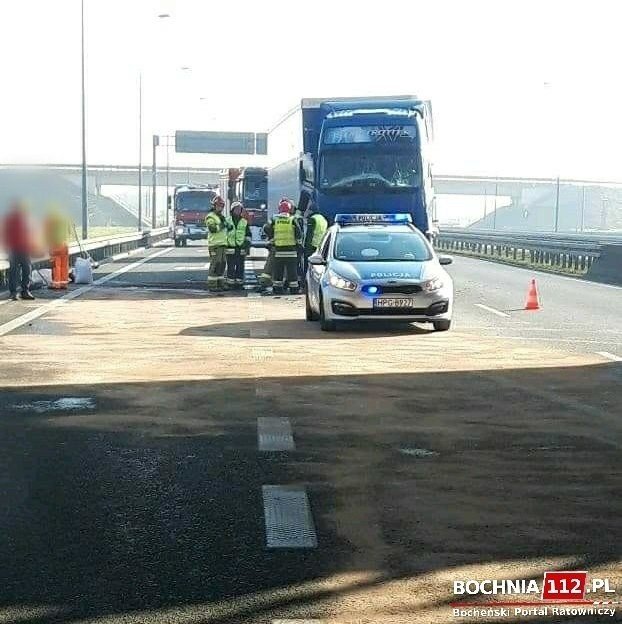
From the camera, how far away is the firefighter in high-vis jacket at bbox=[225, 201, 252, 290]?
28594 millimetres

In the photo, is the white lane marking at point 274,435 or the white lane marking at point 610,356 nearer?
the white lane marking at point 274,435

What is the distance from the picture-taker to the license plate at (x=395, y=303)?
63.7ft

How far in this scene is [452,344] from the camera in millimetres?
17797

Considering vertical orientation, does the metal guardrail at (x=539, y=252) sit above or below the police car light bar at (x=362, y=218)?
below

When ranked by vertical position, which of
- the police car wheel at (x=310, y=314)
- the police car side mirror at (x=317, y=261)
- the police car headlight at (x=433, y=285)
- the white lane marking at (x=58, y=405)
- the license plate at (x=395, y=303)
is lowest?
the police car wheel at (x=310, y=314)

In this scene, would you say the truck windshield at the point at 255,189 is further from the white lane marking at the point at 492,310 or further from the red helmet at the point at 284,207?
the white lane marking at the point at 492,310

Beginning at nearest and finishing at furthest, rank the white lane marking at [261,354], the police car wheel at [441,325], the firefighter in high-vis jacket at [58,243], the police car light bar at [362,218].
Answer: the white lane marking at [261,354], the police car wheel at [441,325], the police car light bar at [362,218], the firefighter in high-vis jacket at [58,243]

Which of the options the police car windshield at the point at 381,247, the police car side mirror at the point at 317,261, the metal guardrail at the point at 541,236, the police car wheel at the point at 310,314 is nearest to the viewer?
the police car side mirror at the point at 317,261

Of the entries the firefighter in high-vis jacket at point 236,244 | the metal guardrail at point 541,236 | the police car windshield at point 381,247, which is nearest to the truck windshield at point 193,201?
the metal guardrail at point 541,236

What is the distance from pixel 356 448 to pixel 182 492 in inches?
73.8

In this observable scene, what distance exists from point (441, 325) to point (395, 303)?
0.78 metres

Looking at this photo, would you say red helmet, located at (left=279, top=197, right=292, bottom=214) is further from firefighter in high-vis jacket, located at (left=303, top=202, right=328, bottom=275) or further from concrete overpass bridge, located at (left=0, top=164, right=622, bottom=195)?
concrete overpass bridge, located at (left=0, top=164, right=622, bottom=195)

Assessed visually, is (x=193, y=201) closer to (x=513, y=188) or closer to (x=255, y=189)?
(x=255, y=189)

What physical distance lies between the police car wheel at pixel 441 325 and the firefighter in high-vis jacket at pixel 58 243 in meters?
10.9
